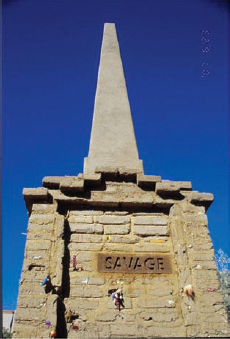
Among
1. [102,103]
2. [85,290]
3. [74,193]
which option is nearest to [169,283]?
[85,290]

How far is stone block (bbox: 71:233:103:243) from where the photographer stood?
14.9 feet

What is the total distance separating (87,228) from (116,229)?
42 centimetres

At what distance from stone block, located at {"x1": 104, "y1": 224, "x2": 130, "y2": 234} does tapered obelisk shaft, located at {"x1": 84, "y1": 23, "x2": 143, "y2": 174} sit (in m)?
0.91

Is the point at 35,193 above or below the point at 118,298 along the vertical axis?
above

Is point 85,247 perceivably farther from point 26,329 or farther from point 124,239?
point 26,329

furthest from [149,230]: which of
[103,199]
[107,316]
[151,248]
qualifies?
[107,316]

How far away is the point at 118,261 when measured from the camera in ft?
14.5

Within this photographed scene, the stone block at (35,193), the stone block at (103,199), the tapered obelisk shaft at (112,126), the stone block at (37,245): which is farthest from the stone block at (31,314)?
the tapered obelisk shaft at (112,126)

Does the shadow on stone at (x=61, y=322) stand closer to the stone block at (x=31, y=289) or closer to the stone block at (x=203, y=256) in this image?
the stone block at (x=31, y=289)

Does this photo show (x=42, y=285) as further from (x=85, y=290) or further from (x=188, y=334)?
(x=188, y=334)

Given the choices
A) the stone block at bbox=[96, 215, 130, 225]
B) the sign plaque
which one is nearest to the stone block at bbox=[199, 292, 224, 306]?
the sign plaque

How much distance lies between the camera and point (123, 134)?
6.34m

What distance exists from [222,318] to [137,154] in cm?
318

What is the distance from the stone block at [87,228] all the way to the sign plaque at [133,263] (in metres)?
0.35
